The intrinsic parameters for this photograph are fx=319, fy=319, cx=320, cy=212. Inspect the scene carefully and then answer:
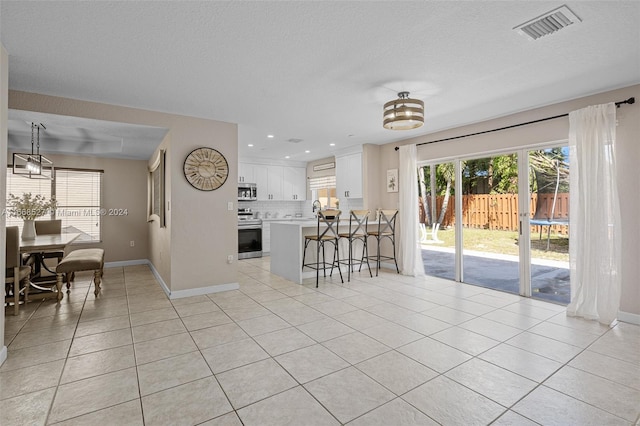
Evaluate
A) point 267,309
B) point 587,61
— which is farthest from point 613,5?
point 267,309

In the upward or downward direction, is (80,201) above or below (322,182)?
below

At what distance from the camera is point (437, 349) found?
8.55 ft

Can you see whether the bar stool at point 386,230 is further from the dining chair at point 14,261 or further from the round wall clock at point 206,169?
the dining chair at point 14,261

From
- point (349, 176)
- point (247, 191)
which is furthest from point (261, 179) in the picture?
point (349, 176)

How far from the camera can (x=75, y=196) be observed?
604cm

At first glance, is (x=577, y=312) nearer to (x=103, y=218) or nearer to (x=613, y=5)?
(x=613, y=5)

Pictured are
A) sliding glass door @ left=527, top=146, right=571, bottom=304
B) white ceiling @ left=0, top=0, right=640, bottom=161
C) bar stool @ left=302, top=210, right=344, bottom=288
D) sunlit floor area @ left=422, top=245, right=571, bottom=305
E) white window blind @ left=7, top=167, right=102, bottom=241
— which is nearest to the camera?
white ceiling @ left=0, top=0, right=640, bottom=161

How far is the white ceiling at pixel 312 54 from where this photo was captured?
203 cm

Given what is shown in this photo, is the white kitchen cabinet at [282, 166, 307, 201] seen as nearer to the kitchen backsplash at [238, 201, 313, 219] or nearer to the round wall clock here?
the kitchen backsplash at [238, 201, 313, 219]

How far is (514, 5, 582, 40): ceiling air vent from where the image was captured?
2.05 meters

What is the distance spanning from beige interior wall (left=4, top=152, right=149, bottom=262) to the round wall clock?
3.10 meters

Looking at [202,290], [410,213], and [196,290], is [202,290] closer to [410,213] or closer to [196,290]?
[196,290]

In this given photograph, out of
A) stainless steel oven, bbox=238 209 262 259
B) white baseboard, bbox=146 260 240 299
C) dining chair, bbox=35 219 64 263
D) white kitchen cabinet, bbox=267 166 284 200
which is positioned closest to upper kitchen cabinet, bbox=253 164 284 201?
white kitchen cabinet, bbox=267 166 284 200

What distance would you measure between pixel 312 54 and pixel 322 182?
552cm
